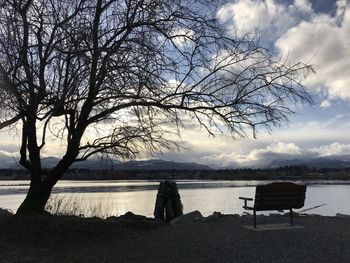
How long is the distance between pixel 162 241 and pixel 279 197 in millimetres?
3259

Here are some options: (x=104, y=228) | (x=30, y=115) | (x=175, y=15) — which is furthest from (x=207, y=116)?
(x=30, y=115)

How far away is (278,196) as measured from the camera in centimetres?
1180

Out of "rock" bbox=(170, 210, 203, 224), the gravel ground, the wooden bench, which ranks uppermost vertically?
the wooden bench

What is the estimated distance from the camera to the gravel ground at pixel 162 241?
8336 millimetres

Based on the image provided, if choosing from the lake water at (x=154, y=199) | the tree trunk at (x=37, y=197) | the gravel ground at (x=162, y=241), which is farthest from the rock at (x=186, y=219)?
the lake water at (x=154, y=199)

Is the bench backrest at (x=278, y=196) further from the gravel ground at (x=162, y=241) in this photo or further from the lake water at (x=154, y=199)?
the lake water at (x=154, y=199)

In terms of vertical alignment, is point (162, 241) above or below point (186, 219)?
below

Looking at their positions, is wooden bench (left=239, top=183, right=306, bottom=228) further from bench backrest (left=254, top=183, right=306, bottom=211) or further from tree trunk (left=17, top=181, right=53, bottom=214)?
tree trunk (left=17, top=181, right=53, bottom=214)

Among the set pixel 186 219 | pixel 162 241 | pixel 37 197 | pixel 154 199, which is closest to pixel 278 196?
pixel 186 219

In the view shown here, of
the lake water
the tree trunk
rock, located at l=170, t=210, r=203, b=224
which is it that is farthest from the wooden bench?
the lake water

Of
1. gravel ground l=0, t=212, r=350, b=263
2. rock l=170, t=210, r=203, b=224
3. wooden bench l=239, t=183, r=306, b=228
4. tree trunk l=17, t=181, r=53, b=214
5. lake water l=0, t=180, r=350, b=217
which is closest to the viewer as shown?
gravel ground l=0, t=212, r=350, b=263

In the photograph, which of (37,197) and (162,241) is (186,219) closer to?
(162,241)

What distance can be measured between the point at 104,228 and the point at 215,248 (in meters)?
2.95

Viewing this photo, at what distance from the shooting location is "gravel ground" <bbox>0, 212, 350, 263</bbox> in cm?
834
